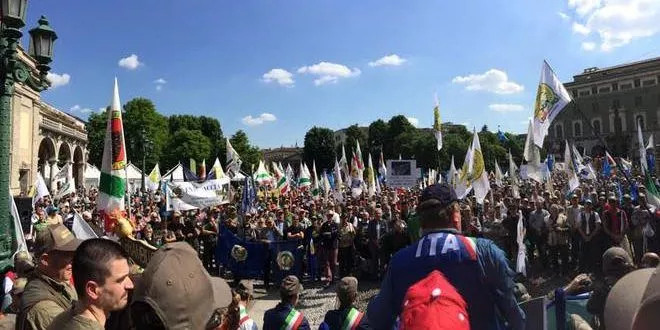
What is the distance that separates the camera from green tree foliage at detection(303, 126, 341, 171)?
324ft

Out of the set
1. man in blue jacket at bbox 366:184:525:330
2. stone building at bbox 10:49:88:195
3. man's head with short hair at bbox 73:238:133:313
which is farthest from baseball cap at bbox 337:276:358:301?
stone building at bbox 10:49:88:195

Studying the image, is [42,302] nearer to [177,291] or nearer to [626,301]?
[177,291]

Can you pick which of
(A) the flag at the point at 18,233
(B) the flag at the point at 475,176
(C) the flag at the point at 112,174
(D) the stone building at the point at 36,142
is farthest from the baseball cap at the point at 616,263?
(D) the stone building at the point at 36,142

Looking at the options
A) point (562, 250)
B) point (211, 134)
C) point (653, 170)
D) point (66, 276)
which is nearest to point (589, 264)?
point (562, 250)

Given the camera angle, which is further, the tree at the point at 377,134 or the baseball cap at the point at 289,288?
the tree at the point at 377,134

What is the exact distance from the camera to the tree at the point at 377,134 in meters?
92.4

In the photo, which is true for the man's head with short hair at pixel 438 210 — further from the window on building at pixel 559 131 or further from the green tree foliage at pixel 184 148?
→ the window on building at pixel 559 131

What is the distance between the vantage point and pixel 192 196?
48.0ft

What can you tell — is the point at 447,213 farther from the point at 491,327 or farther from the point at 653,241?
the point at 653,241

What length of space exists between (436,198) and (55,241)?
238cm

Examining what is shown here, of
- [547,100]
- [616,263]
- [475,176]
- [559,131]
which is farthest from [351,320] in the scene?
[559,131]

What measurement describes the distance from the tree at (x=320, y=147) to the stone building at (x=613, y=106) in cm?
4087

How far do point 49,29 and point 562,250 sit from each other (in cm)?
1130

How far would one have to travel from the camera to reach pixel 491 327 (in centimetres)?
239
